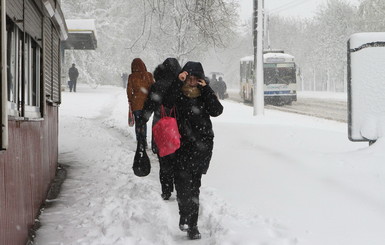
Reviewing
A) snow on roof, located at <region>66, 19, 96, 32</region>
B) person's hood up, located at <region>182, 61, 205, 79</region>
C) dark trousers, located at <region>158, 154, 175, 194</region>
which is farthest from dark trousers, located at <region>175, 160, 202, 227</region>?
snow on roof, located at <region>66, 19, 96, 32</region>

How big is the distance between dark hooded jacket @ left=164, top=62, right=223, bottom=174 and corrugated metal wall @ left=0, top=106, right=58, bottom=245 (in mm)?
1461

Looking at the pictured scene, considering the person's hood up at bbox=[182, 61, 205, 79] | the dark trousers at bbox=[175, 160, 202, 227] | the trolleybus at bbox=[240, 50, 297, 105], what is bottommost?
the dark trousers at bbox=[175, 160, 202, 227]

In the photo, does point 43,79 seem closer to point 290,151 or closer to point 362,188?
point 362,188

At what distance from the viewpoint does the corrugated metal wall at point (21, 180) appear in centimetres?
346

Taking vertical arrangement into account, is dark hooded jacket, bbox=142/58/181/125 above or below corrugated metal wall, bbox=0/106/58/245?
above

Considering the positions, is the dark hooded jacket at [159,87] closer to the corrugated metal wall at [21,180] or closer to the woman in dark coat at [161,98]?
the woman in dark coat at [161,98]

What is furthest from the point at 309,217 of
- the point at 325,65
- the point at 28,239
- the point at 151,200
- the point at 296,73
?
the point at 325,65

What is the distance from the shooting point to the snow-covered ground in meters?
4.54

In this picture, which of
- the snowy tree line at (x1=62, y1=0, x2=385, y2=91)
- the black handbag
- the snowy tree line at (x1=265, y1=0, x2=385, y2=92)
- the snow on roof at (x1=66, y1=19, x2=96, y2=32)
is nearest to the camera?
the black handbag

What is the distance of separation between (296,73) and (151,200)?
82.5 ft

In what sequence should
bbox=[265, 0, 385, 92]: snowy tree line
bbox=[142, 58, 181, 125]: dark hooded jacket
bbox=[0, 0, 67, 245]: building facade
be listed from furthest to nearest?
1. bbox=[265, 0, 385, 92]: snowy tree line
2. bbox=[142, 58, 181, 125]: dark hooded jacket
3. bbox=[0, 0, 67, 245]: building facade

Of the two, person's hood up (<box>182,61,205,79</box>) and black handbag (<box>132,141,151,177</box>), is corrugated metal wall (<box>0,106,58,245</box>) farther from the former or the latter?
person's hood up (<box>182,61,205,79</box>)

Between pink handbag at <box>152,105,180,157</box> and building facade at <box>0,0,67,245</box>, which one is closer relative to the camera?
building facade at <box>0,0,67,245</box>

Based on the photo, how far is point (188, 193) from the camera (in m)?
4.62
